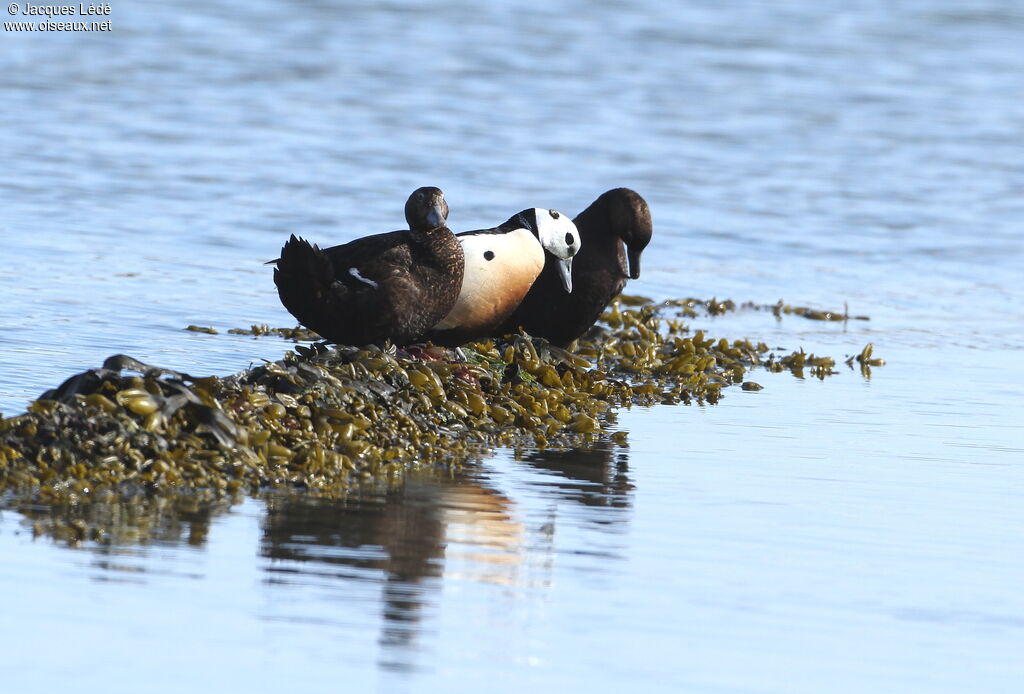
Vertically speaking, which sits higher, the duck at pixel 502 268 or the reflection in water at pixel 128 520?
the duck at pixel 502 268

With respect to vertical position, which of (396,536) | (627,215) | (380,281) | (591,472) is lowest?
(396,536)

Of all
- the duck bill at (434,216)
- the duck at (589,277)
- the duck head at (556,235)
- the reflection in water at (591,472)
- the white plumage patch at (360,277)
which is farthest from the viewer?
the duck at (589,277)

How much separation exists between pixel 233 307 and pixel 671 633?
6.65 meters

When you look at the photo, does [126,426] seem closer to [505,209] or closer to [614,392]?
[614,392]

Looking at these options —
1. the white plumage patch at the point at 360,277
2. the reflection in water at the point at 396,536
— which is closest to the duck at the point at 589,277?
the white plumage patch at the point at 360,277

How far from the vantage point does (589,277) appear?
9.17m

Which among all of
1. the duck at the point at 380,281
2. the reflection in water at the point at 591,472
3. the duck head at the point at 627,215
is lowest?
the reflection in water at the point at 591,472

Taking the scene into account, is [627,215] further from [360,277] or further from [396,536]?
[396,536]

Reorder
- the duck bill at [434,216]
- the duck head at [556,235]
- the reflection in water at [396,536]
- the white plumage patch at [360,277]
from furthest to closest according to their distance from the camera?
1. the duck head at [556,235]
2. the duck bill at [434,216]
3. the white plumage patch at [360,277]
4. the reflection in water at [396,536]

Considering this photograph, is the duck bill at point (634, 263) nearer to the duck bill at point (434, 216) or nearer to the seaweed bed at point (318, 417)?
the seaweed bed at point (318, 417)

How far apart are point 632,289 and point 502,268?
444cm

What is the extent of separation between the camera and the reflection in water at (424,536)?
5.03m

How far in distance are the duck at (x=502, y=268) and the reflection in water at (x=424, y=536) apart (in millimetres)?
1512

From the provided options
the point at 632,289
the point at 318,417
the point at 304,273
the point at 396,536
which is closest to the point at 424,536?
the point at 396,536
